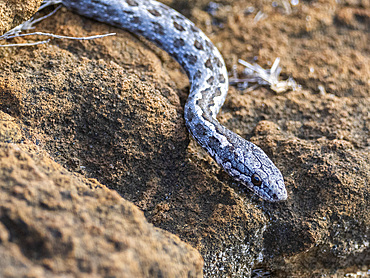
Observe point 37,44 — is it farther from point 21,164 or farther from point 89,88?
point 21,164

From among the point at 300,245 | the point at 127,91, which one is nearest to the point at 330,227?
the point at 300,245

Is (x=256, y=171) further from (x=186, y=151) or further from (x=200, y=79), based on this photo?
(x=200, y=79)

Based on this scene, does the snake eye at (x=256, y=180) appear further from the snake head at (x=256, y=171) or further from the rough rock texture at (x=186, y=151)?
the rough rock texture at (x=186, y=151)

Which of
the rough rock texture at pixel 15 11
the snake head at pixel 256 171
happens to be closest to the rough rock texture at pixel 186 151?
the snake head at pixel 256 171

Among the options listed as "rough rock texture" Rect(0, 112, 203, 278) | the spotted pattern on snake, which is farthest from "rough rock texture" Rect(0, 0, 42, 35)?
"rough rock texture" Rect(0, 112, 203, 278)

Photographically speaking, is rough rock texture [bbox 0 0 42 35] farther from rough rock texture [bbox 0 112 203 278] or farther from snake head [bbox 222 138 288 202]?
snake head [bbox 222 138 288 202]

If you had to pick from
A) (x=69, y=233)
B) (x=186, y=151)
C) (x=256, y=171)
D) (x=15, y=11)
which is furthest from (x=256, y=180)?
(x=15, y=11)
